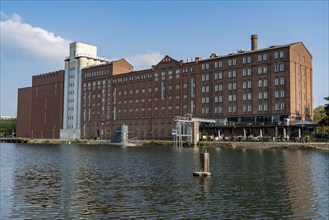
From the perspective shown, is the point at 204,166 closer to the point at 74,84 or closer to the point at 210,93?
the point at 210,93

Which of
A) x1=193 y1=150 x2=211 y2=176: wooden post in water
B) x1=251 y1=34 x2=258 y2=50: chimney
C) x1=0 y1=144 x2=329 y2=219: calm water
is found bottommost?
x1=0 y1=144 x2=329 y2=219: calm water

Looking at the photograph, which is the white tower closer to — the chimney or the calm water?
the chimney

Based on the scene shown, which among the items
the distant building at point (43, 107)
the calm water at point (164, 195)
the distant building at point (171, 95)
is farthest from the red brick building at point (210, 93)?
the calm water at point (164, 195)

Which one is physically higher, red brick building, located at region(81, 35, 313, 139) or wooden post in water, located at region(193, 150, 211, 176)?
red brick building, located at region(81, 35, 313, 139)

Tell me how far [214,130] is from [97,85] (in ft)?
206

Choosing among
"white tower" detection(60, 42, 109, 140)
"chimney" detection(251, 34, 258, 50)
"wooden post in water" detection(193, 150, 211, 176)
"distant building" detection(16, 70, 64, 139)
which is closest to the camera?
"wooden post in water" detection(193, 150, 211, 176)

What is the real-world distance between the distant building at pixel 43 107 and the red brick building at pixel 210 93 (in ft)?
59.0

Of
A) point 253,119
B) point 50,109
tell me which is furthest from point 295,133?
point 50,109

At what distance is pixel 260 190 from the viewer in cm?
2814

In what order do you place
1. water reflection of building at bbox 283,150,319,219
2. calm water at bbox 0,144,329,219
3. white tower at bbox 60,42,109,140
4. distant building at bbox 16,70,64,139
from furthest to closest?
distant building at bbox 16,70,64,139 < white tower at bbox 60,42,109,140 < water reflection of building at bbox 283,150,319,219 < calm water at bbox 0,144,329,219

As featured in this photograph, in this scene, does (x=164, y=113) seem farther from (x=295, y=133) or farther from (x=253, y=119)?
(x=295, y=133)

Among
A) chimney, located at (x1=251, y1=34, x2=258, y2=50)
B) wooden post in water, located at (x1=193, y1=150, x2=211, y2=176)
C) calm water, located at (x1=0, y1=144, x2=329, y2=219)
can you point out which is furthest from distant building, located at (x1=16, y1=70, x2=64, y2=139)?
wooden post in water, located at (x1=193, y1=150, x2=211, y2=176)

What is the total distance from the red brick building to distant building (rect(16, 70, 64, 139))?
708 inches

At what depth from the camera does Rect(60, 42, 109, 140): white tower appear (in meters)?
172
